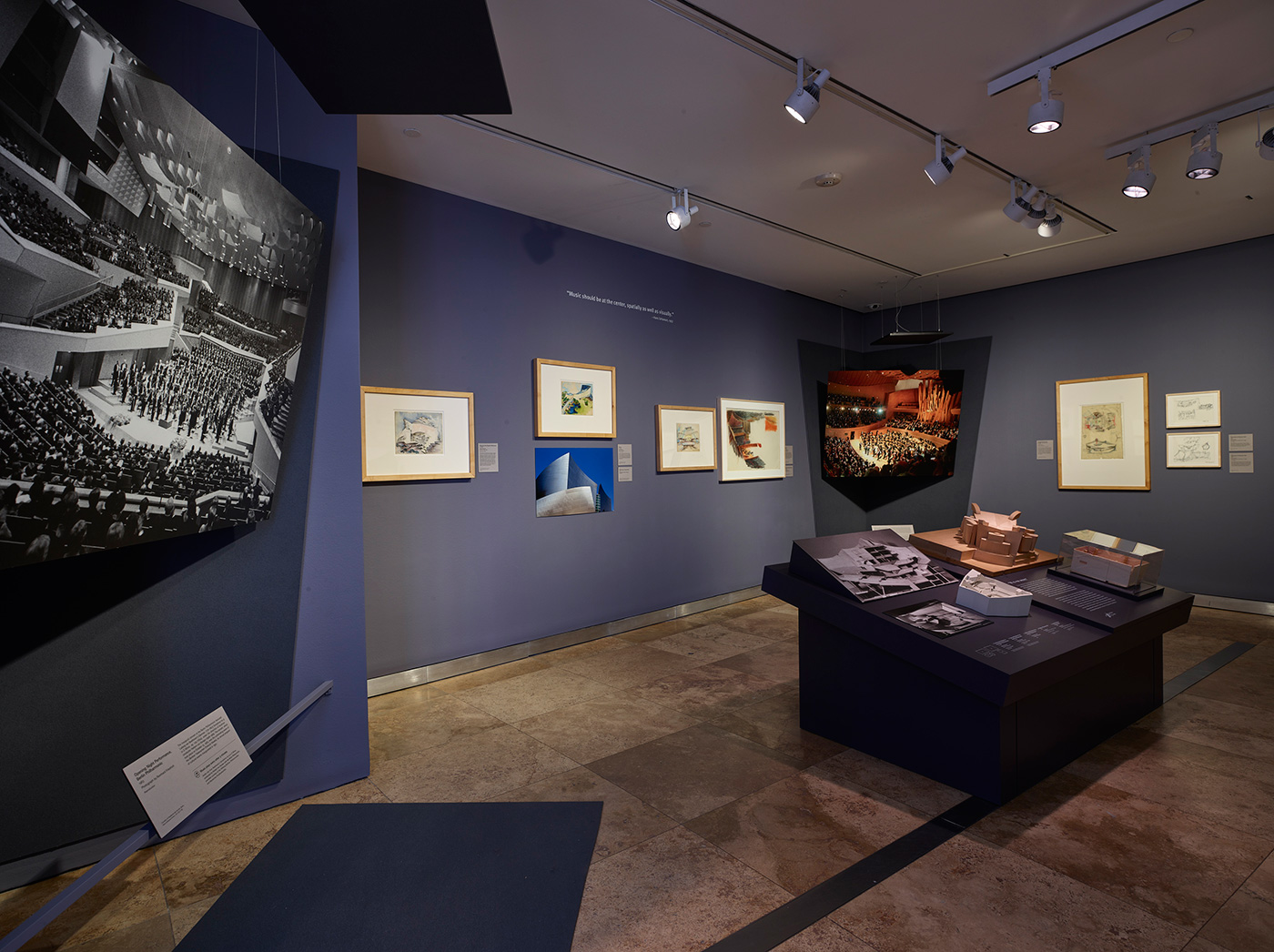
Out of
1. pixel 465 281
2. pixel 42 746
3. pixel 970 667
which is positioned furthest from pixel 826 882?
pixel 465 281

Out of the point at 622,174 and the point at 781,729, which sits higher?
the point at 622,174

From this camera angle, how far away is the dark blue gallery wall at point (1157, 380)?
5.75 m

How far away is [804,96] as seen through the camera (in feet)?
10.0

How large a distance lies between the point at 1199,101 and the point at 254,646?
5419mm

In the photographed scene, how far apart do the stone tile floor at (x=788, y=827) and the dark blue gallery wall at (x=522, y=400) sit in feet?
2.67

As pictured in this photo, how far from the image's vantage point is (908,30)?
A: 2.93 metres

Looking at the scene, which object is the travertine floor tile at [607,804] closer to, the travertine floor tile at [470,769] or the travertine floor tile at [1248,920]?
the travertine floor tile at [470,769]

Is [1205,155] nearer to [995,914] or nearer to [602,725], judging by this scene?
[995,914]

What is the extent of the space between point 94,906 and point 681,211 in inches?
175

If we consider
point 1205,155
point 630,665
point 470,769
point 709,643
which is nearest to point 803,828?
point 470,769

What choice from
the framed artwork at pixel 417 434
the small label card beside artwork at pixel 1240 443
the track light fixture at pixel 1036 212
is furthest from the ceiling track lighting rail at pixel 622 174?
the small label card beside artwork at pixel 1240 443

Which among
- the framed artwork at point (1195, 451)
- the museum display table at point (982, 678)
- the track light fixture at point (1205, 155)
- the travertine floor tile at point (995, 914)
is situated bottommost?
the travertine floor tile at point (995, 914)

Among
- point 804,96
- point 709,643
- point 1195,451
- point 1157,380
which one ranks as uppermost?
point 804,96

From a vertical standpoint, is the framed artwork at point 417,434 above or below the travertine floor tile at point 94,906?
above
